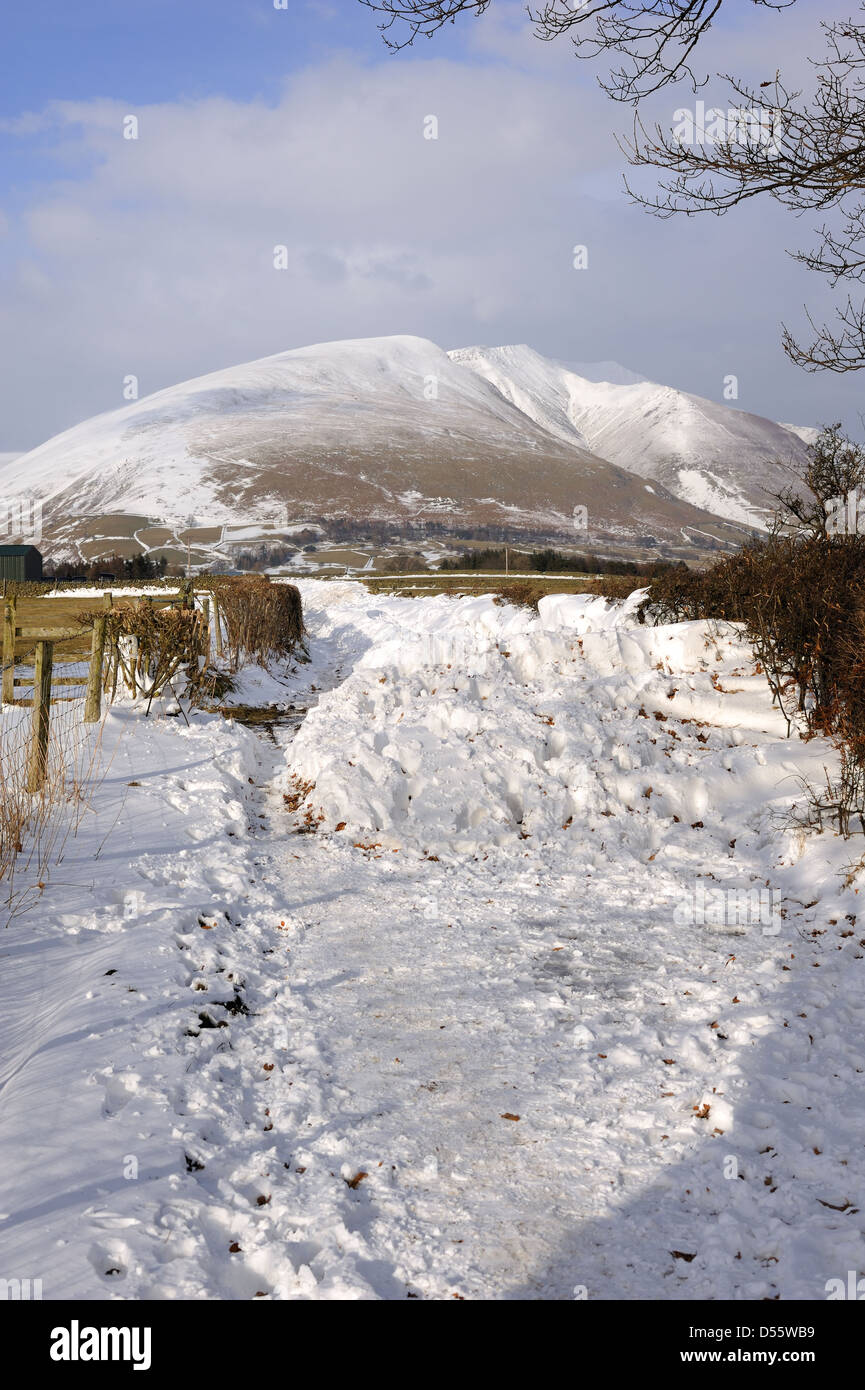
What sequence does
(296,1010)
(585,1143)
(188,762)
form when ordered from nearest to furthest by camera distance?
(585,1143) < (296,1010) < (188,762)

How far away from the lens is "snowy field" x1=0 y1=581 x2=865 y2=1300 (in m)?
2.72

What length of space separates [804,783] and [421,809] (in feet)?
10.3

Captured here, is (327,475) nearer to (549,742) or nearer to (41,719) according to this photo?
(549,742)

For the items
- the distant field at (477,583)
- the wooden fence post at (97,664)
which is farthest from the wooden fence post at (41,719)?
the distant field at (477,583)

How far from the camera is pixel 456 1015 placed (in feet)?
14.2

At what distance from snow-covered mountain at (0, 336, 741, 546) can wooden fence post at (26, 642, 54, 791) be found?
12909 cm

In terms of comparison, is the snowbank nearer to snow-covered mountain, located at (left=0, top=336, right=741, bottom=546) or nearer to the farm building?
the farm building

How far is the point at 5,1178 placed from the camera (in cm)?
287

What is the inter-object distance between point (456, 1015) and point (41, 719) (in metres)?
4.46

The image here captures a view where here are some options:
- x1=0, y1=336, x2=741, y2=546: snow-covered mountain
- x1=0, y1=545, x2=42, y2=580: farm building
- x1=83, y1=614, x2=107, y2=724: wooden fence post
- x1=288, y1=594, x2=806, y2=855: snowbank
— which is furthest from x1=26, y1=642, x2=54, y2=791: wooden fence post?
x1=0, y1=336, x2=741, y2=546: snow-covered mountain

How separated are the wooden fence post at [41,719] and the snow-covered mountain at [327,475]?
424ft
